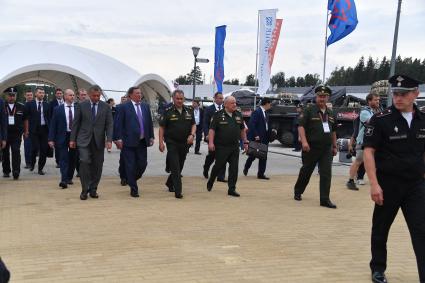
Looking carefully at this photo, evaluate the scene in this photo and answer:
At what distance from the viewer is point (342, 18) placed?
17188 millimetres

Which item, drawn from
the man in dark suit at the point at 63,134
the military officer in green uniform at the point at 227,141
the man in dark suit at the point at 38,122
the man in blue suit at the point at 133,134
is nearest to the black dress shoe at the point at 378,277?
the military officer in green uniform at the point at 227,141

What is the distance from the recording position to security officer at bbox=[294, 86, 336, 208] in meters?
7.95

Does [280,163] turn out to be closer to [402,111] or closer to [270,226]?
[270,226]

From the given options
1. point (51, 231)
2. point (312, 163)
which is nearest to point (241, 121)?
point (312, 163)

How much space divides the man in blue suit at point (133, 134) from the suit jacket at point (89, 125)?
0.30 meters

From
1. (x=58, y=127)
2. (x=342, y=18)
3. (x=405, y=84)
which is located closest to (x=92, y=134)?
(x=58, y=127)

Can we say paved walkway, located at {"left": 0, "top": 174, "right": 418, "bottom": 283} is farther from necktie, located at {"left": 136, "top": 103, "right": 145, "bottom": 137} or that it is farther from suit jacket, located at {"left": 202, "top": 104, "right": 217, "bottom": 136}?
suit jacket, located at {"left": 202, "top": 104, "right": 217, "bottom": 136}

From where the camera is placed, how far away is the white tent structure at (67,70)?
34719 mm

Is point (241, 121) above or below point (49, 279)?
above

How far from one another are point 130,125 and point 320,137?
3.04 m

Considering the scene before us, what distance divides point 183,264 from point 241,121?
4.64 metres

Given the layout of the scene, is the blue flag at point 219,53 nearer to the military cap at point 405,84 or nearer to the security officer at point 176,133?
the security officer at point 176,133

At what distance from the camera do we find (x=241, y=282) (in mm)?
4336

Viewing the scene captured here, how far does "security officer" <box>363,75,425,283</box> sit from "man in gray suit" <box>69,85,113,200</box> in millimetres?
4837
